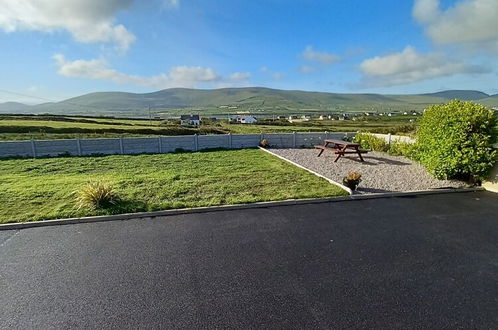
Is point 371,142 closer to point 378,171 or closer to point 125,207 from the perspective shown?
point 378,171

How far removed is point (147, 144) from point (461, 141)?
1305 centimetres

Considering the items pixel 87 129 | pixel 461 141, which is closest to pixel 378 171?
pixel 461 141

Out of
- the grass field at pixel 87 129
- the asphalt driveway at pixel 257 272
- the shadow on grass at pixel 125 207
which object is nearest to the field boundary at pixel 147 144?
the grass field at pixel 87 129

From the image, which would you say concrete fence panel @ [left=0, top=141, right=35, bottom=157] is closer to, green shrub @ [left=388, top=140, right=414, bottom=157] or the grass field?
the grass field

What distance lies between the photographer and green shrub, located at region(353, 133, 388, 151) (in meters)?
13.8

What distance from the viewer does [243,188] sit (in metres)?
7.28

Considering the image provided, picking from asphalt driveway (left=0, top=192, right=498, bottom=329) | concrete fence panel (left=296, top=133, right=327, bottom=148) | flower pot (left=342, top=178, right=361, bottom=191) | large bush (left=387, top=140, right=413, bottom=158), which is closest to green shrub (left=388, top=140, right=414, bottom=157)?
large bush (left=387, top=140, right=413, bottom=158)

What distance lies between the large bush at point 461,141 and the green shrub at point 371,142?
545 cm

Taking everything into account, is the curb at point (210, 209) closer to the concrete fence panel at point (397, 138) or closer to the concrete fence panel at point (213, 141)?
the concrete fence panel at point (397, 138)

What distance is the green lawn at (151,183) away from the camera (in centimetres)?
595

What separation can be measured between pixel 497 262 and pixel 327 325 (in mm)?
2907

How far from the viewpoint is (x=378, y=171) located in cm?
952

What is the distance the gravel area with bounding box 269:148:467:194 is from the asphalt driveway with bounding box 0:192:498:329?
6.88 ft

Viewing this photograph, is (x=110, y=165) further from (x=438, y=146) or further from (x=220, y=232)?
(x=438, y=146)
